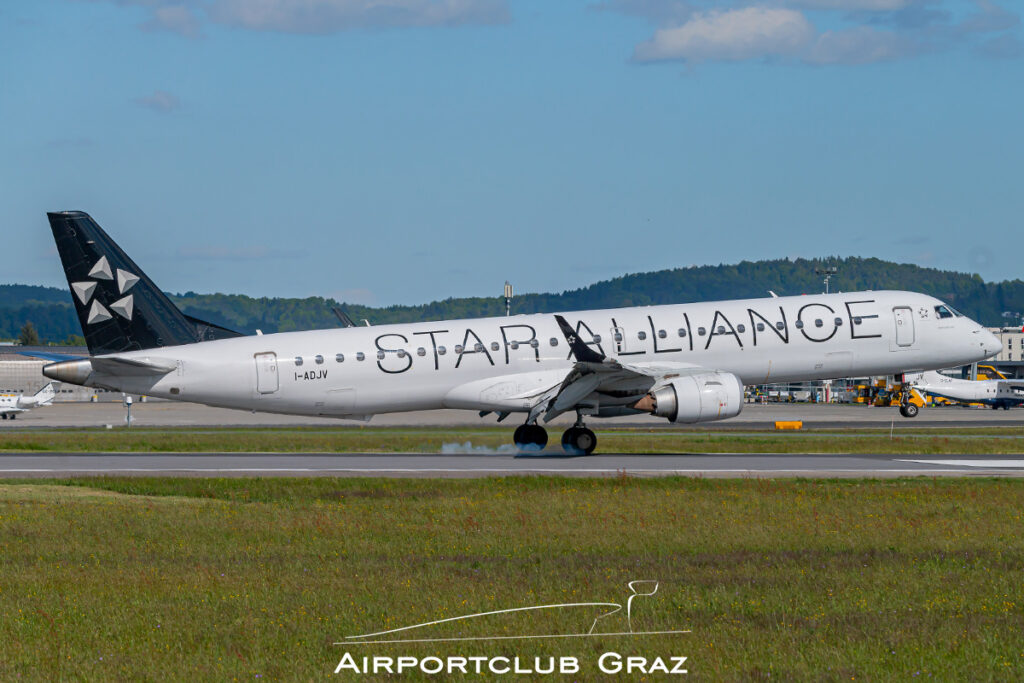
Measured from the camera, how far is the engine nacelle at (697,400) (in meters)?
35.9

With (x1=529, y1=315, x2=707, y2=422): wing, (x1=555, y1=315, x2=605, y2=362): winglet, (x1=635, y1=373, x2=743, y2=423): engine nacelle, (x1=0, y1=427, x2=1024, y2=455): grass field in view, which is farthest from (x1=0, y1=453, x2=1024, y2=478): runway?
(x1=0, y1=427, x2=1024, y2=455): grass field

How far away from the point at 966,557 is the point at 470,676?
9901 millimetres

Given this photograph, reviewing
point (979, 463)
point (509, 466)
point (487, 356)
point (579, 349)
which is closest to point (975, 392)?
point (979, 463)

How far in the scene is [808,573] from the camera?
55.0 ft

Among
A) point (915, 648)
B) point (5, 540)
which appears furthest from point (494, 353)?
point (915, 648)

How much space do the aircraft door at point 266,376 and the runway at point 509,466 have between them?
7.92 ft

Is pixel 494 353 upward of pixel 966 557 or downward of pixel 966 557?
upward


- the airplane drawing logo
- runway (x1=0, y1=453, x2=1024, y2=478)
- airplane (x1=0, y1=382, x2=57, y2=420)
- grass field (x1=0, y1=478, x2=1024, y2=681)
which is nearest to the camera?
grass field (x1=0, y1=478, x2=1024, y2=681)

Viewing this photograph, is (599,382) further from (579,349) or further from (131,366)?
(131,366)

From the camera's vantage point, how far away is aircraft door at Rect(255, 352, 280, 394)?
37.8 metres

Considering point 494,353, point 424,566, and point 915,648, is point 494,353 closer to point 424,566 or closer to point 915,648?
point 424,566

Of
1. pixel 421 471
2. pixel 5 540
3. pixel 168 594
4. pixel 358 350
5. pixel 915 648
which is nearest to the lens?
pixel 915 648

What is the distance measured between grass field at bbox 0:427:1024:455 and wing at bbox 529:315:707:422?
6474 millimetres

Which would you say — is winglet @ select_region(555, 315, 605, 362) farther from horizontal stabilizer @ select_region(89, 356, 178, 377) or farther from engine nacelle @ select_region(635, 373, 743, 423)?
horizontal stabilizer @ select_region(89, 356, 178, 377)
